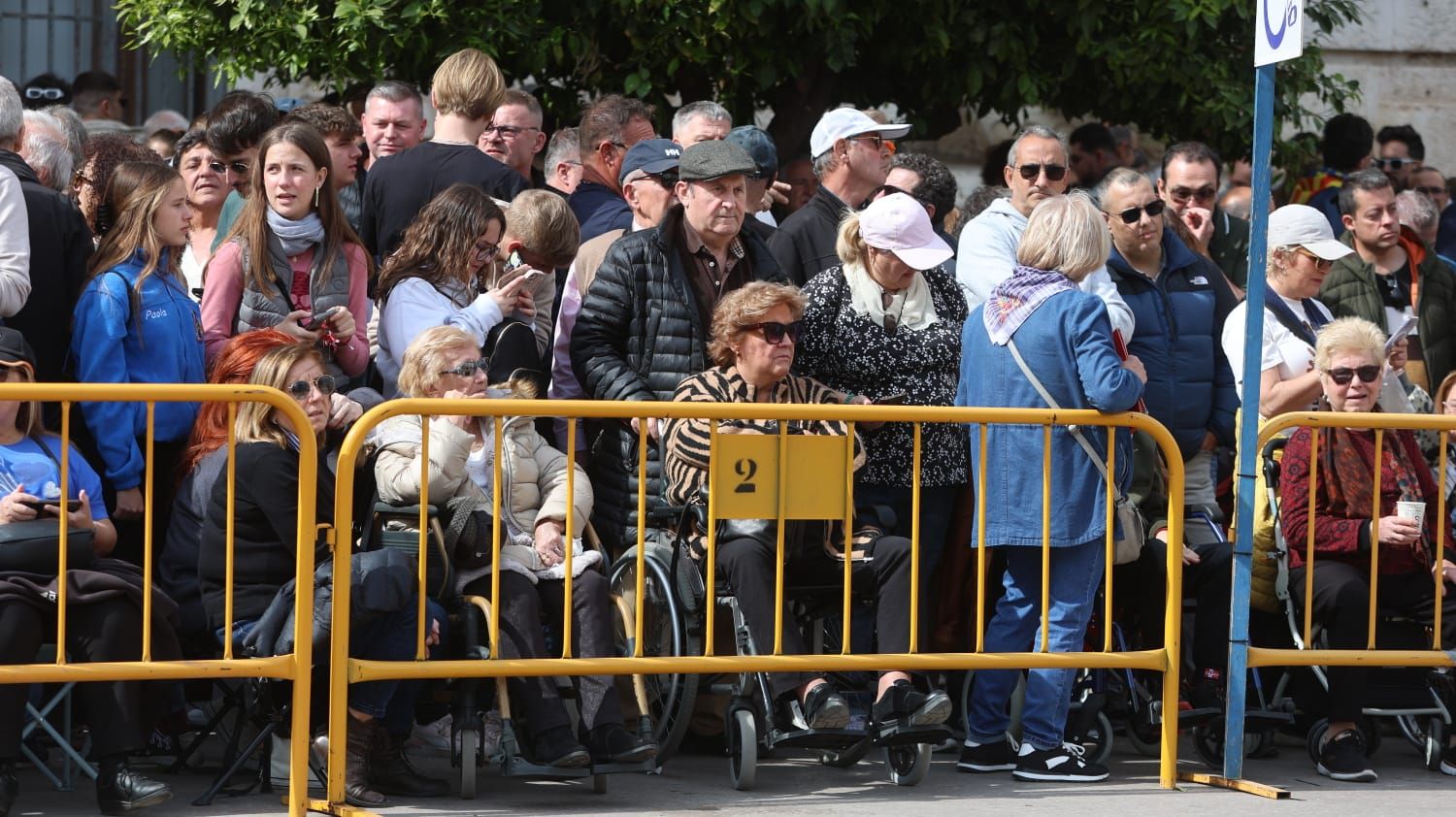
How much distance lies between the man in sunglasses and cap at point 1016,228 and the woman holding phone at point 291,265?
7.59ft

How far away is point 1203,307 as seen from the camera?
8.41 metres

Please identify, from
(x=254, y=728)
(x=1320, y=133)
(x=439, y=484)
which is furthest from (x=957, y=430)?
(x=1320, y=133)

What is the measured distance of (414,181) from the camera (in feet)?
28.0

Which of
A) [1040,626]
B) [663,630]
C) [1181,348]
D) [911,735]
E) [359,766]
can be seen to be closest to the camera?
[359,766]

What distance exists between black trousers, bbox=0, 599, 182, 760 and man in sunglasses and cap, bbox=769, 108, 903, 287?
306 centimetres

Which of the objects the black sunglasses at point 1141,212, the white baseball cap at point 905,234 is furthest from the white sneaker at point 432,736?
the black sunglasses at point 1141,212

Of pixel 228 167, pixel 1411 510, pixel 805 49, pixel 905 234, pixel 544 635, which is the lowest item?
pixel 544 635

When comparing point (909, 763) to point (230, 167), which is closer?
point (909, 763)

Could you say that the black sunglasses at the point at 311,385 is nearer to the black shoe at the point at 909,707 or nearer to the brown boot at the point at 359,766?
the brown boot at the point at 359,766

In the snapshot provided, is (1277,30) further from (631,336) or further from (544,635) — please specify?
(544,635)

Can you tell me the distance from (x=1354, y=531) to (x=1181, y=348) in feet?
3.31

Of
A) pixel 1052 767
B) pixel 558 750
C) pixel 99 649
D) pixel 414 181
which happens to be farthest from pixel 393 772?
pixel 414 181

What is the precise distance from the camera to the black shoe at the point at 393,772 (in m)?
6.73

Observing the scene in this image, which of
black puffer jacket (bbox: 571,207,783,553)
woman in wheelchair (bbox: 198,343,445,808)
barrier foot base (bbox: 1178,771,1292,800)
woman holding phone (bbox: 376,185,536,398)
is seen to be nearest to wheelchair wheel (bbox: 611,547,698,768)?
black puffer jacket (bbox: 571,207,783,553)
